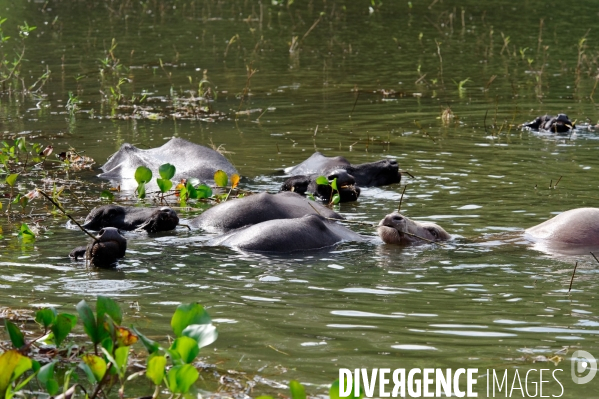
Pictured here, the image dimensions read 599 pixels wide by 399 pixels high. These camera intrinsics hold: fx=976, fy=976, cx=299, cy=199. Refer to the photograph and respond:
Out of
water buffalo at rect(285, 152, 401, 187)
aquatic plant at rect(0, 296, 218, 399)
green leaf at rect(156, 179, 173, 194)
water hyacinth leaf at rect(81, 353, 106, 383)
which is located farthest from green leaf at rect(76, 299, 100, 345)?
water buffalo at rect(285, 152, 401, 187)

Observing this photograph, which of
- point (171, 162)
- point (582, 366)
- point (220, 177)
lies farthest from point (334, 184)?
point (582, 366)

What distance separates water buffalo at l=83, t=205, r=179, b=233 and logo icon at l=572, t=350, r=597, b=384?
3.45m

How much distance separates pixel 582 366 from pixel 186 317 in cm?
174

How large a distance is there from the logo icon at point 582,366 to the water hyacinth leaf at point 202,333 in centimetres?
157

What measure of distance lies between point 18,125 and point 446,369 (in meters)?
9.03

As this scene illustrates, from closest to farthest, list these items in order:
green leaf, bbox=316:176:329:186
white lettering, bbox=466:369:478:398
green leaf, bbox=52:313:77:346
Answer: green leaf, bbox=52:313:77:346 < white lettering, bbox=466:369:478:398 < green leaf, bbox=316:176:329:186

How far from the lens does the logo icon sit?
3818 millimetres

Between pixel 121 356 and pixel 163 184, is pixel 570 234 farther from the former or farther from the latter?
pixel 121 356

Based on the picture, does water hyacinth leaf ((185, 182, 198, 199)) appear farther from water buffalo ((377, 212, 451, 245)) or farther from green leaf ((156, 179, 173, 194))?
water buffalo ((377, 212, 451, 245))

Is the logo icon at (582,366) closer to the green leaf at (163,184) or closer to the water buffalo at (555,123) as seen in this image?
the green leaf at (163,184)

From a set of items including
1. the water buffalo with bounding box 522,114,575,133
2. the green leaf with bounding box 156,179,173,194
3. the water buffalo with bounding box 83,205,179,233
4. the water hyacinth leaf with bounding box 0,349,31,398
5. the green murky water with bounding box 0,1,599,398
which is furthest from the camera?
the water buffalo with bounding box 522,114,575,133

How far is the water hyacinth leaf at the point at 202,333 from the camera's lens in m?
3.02

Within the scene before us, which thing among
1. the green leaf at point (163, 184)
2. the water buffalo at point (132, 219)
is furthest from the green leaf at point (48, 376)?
the green leaf at point (163, 184)

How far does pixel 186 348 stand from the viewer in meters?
2.99
